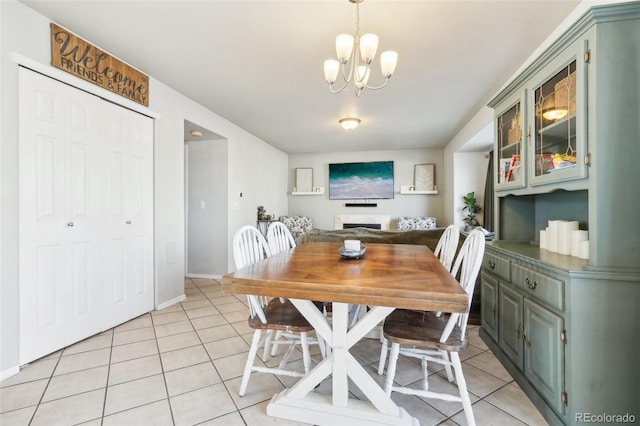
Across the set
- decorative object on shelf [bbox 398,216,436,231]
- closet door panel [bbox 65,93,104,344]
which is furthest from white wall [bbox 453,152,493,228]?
closet door panel [bbox 65,93,104,344]

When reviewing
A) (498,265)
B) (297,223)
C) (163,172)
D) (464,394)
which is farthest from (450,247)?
(297,223)

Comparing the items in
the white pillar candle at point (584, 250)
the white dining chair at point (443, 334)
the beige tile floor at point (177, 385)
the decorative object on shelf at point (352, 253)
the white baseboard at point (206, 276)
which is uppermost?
the white pillar candle at point (584, 250)

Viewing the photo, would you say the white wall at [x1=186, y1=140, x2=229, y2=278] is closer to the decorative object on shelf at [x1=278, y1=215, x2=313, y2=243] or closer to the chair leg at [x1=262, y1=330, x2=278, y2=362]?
the decorative object on shelf at [x1=278, y1=215, x2=313, y2=243]

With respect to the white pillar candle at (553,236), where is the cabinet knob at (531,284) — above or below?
below

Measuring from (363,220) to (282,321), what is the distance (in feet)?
17.4

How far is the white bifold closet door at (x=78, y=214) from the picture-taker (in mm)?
1976

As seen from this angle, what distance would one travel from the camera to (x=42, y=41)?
205 cm

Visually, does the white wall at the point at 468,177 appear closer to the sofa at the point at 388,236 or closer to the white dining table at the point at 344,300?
the sofa at the point at 388,236

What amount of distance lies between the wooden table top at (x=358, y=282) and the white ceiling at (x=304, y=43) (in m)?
1.64

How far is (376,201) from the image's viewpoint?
677 centimetres

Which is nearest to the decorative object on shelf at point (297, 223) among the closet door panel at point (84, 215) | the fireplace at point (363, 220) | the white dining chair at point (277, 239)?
the fireplace at point (363, 220)

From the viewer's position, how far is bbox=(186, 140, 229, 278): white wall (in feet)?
14.4

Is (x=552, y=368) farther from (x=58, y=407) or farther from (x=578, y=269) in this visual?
(x=58, y=407)

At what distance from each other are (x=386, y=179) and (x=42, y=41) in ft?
19.1
